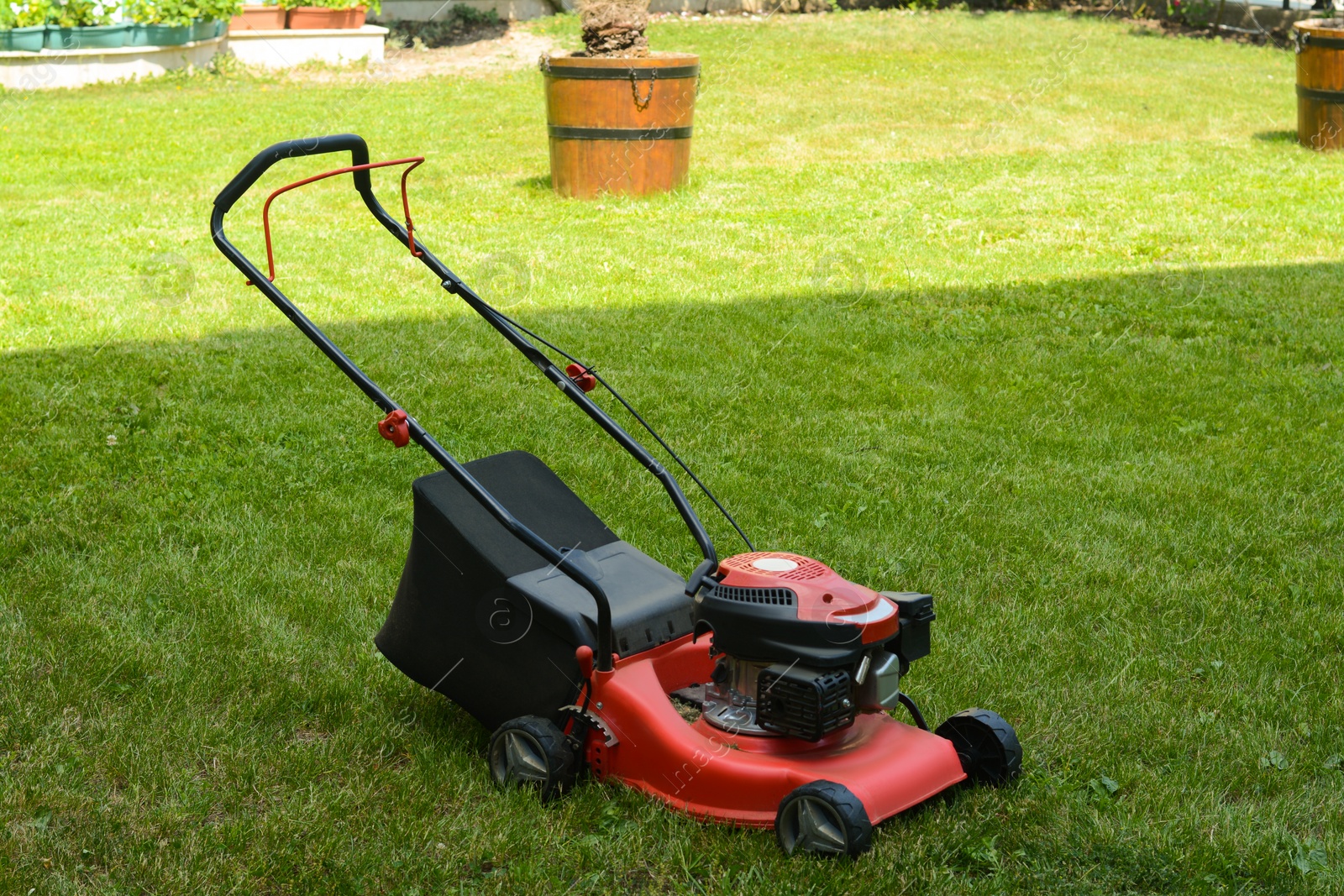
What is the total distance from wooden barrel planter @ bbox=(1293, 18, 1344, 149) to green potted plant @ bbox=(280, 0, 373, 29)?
11.2 metres

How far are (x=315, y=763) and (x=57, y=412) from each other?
9.50ft

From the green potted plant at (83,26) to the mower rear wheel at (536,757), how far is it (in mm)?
14269

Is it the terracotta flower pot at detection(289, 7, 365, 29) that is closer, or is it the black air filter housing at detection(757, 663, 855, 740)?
the black air filter housing at detection(757, 663, 855, 740)

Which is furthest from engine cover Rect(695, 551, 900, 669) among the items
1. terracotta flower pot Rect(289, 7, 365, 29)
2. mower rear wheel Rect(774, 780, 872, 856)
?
terracotta flower pot Rect(289, 7, 365, 29)

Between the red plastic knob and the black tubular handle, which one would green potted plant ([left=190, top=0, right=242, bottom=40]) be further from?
the red plastic knob

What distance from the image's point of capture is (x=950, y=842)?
2.85m

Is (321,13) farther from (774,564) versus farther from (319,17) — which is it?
(774,564)

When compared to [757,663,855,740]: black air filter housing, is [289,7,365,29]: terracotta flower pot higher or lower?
higher

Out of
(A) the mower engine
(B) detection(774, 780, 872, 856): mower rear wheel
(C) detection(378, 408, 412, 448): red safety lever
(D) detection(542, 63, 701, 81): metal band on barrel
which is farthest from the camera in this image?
(D) detection(542, 63, 701, 81): metal band on barrel

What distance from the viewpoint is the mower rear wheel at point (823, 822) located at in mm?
2619

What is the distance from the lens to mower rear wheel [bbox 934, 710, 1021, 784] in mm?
3025

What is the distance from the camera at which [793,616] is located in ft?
8.98

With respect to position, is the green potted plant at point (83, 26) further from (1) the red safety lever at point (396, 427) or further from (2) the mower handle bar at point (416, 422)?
(1) the red safety lever at point (396, 427)

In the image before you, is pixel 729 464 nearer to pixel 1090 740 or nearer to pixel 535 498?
pixel 535 498
